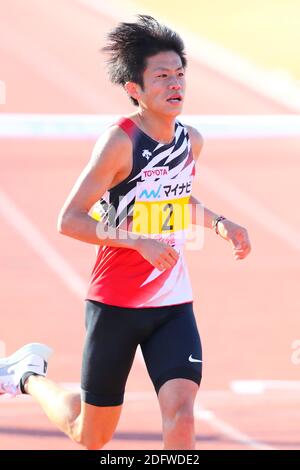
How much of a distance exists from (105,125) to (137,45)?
31.5 ft

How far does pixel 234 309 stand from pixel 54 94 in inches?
295

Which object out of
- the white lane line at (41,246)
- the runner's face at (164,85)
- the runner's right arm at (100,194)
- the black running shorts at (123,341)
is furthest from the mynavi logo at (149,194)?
the white lane line at (41,246)

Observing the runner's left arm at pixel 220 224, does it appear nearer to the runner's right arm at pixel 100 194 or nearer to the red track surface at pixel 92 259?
the runner's right arm at pixel 100 194

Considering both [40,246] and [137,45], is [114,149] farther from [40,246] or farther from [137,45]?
[40,246]

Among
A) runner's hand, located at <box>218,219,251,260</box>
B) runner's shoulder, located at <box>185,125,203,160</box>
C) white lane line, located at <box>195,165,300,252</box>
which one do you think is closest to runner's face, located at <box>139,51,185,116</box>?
runner's shoulder, located at <box>185,125,203,160</box>

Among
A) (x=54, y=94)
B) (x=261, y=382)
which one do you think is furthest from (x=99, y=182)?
(x=54, y=94)

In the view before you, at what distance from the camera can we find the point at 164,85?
5.09 m

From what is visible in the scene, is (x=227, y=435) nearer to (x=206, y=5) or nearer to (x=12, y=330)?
(x=12, y=330)

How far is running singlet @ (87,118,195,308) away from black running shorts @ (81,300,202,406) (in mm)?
44

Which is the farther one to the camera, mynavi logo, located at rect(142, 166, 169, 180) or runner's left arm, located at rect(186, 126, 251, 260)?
runner's left arm, located at rect(186, 126, 251, 260)

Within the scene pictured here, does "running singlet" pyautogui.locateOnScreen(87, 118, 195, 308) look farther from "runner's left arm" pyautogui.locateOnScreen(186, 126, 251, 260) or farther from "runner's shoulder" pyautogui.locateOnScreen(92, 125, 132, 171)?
"runner's left arm" pyautogui.locateOnScreen(186, 126, 251, 260)

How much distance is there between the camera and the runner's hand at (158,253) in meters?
4.61

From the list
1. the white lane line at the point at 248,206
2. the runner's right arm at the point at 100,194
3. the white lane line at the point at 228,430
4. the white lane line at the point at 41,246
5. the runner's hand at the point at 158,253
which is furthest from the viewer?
the white lane line at the point at 248,206

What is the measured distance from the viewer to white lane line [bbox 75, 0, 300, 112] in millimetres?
16688
